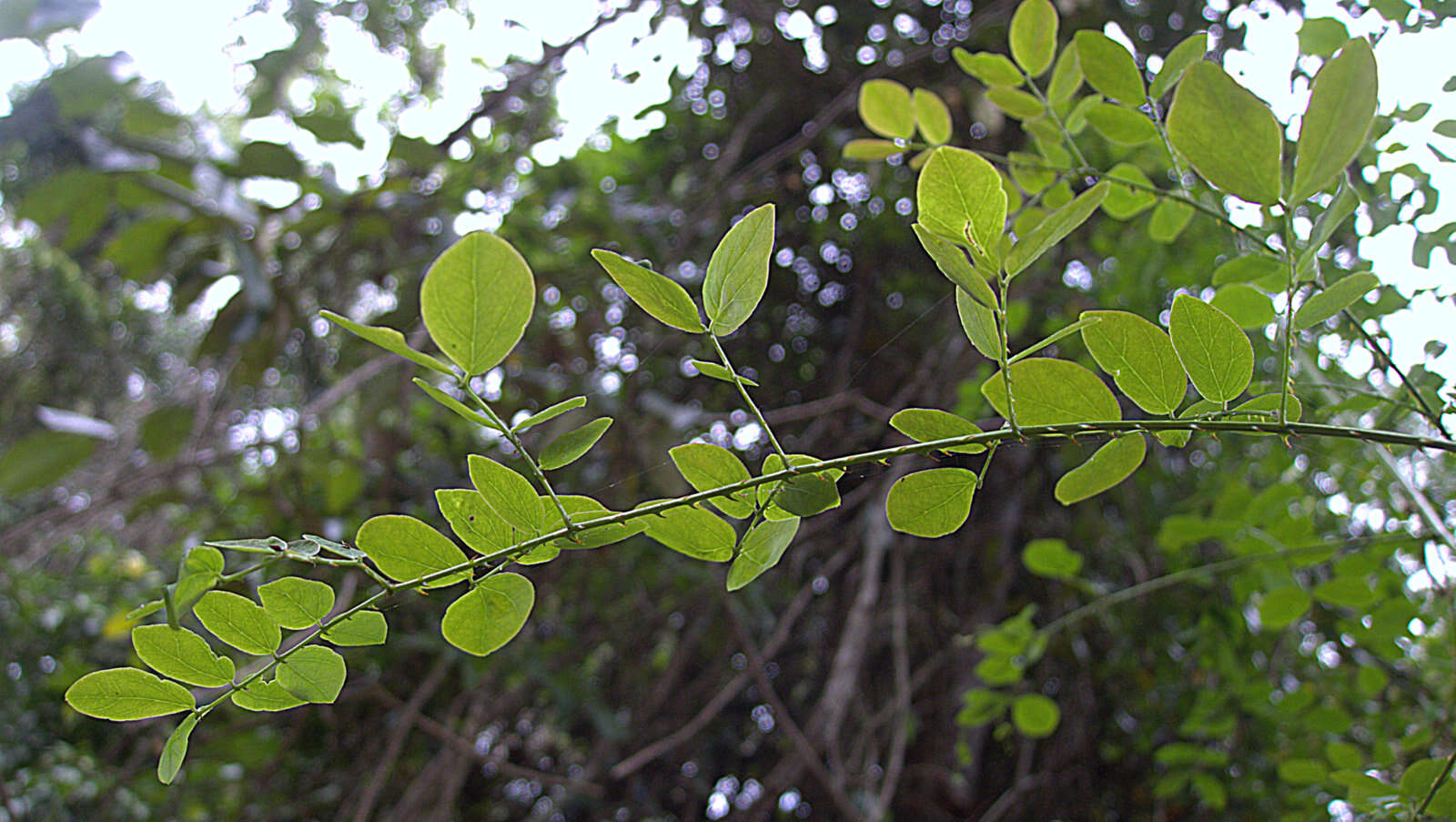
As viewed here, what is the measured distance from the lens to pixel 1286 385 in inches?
8.0

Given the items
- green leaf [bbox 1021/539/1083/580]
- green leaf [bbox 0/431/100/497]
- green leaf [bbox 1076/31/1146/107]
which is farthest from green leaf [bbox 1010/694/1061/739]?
green leaf [bbox 0/431/100/497]

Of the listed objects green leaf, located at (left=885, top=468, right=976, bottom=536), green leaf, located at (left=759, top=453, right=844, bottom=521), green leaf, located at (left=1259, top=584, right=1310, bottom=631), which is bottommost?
green leaf, located at (left=1259, top=584, right=1310, bottom=631)

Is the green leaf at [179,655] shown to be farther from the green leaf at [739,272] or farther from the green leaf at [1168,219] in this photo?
the green leaf at [1168,219]

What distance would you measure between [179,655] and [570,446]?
0.38 ft

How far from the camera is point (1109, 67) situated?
0.98ft

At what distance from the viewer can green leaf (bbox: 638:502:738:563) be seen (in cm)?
23

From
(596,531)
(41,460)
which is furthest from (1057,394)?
(41,460)

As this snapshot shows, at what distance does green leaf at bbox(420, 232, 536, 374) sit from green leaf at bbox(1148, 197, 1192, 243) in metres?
0.33

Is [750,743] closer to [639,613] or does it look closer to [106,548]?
[639,613]

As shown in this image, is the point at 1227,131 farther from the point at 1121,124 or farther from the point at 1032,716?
the point at 1032,716

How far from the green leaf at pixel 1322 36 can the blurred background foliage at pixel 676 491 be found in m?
0.34

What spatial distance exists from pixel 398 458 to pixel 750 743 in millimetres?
521

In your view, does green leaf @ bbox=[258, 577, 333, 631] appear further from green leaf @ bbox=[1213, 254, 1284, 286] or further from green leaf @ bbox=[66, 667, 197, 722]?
green leaf @ bbox=[1213, 254, 1284, 286]

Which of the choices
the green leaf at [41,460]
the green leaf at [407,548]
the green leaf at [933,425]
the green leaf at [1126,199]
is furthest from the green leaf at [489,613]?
the green leaf at [41,460]
